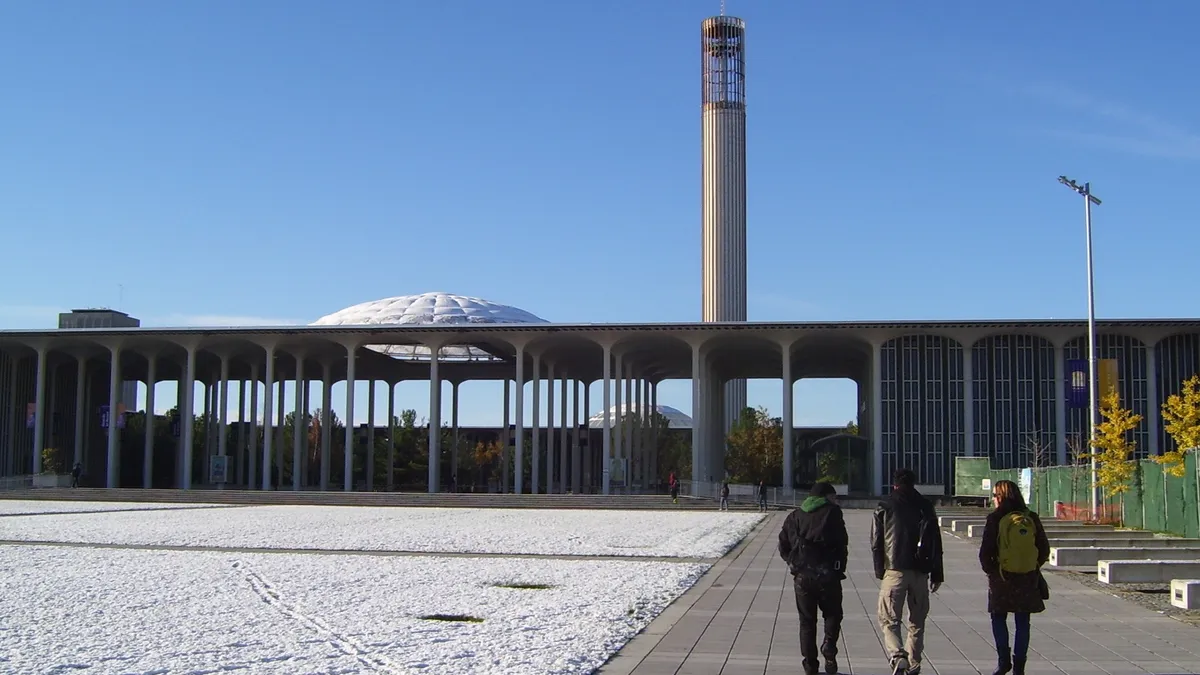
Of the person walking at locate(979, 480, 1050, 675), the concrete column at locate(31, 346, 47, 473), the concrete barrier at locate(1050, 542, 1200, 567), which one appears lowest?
the concrete barrier at locate(1050, 542, 1200, 567)

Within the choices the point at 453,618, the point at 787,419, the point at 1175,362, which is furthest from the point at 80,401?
the point at 453,618

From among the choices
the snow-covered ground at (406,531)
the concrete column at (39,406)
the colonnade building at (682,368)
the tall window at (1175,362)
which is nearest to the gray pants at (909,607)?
the snow-covered ground at (406,531)

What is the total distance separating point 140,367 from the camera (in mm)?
74938

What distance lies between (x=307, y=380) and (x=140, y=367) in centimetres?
999

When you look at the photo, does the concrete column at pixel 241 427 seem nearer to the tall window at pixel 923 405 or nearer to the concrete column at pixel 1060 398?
the tall window at pixel 923 405

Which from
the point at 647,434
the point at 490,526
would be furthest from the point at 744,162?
the point at 490,526

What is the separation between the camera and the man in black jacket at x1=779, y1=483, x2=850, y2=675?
383 inches

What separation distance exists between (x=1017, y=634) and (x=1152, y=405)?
4975 centimetres

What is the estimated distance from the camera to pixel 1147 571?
15562 mm

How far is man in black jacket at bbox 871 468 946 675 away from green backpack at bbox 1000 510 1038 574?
0.50 metres

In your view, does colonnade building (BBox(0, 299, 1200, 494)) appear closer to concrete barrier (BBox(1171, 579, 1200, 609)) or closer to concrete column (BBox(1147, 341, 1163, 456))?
concrete column (BBox(1147, 341, 1163, 456))

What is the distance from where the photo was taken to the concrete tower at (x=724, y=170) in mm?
99875

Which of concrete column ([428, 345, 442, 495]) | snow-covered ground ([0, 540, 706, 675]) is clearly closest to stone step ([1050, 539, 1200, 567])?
snow-covered ground ([0, 540, 706, 675])

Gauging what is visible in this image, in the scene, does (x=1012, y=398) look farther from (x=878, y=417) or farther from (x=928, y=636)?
(x=928, y=636)
